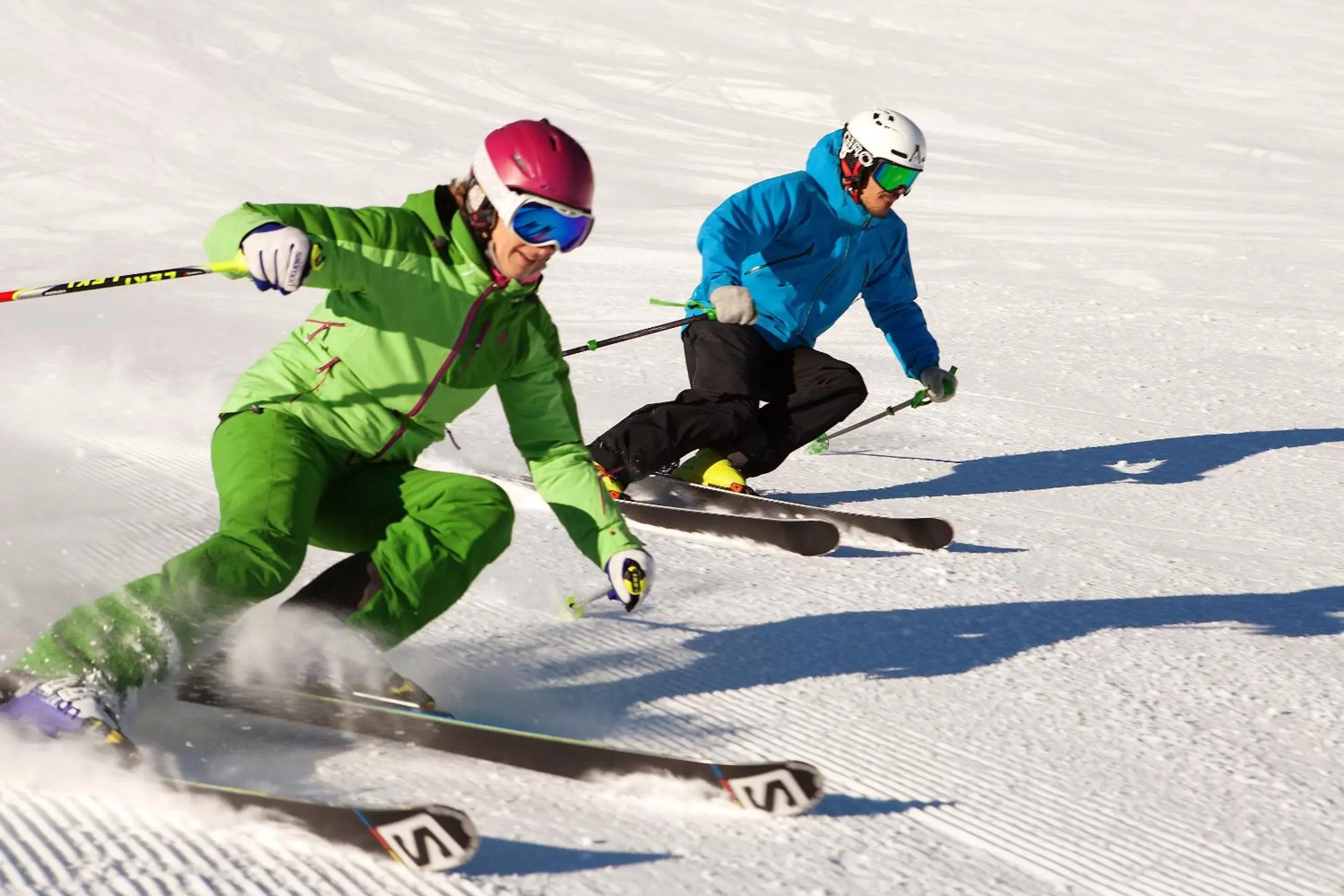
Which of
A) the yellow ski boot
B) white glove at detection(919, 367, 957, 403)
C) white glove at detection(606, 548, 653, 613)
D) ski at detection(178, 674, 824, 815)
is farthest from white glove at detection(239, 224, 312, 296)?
white glove at detection(919, 367, 957, 403)

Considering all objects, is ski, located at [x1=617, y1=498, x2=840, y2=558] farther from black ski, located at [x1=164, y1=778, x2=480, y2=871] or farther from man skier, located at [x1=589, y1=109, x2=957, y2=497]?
black ski, located at [x1=164, y1=778, x2=480, y2=871]

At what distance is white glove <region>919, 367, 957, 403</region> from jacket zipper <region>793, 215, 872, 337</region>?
63 centimetres

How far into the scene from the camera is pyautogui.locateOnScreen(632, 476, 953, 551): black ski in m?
5.36

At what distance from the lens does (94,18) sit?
23.4 meters

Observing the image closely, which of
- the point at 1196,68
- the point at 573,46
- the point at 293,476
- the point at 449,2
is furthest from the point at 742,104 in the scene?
the point at 293,476

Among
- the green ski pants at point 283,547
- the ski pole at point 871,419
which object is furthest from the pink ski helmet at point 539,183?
the ski pole at point 871,419

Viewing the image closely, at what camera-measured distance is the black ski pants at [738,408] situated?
596cm

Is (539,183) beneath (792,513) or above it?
above

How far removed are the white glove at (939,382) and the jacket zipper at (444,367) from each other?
344 centimetres

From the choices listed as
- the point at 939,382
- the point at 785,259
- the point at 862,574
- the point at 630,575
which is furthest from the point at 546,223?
the point at 939,382

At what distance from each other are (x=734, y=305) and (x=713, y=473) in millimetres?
865

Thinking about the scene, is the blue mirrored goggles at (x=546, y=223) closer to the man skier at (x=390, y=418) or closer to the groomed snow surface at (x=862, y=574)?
the man skier at (x=390, y=418)

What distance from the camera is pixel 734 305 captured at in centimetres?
560

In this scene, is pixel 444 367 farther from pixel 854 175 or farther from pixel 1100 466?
pixel 1100 466
